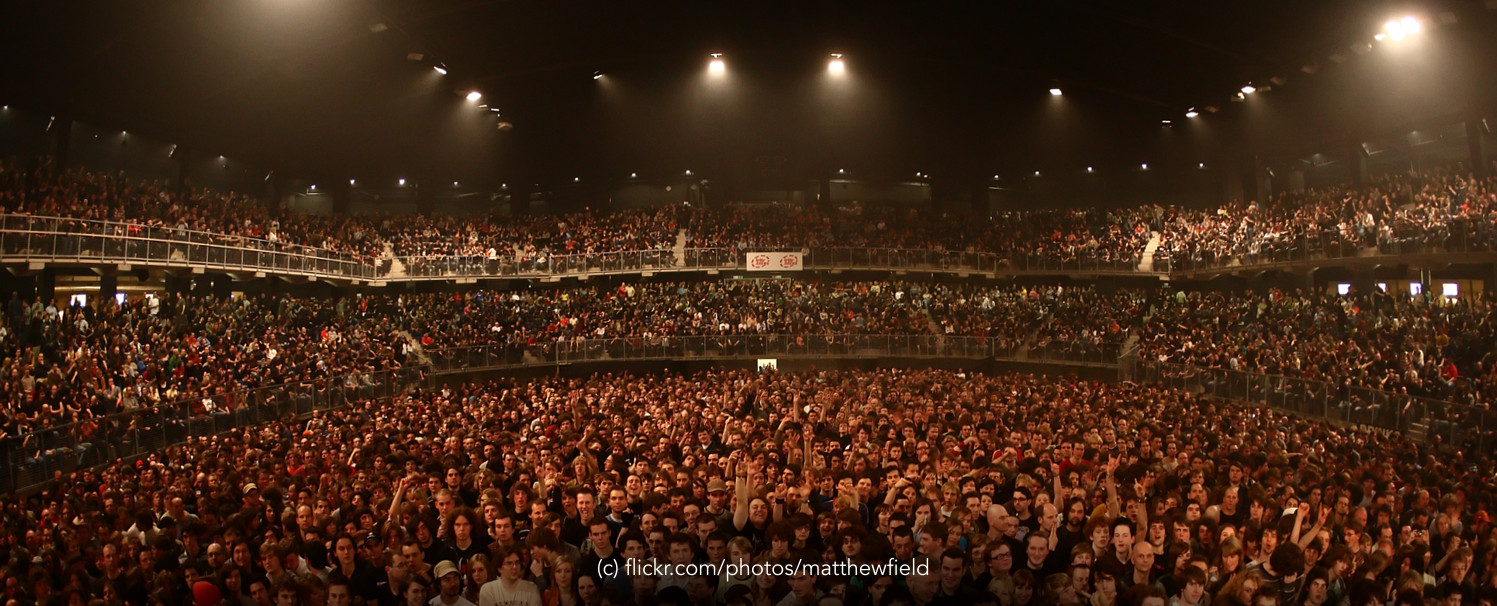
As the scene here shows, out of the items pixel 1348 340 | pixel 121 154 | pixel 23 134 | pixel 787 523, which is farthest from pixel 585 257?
pixel 787 523

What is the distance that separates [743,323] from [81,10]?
1957 centimetres

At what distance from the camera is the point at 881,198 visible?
44.5 meters

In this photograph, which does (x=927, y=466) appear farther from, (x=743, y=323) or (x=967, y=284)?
(x=967, y=284)

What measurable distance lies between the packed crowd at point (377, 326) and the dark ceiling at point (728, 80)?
6.65 metres

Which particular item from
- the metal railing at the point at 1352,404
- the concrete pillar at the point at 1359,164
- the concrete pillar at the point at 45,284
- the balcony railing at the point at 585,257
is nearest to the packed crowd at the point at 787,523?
the metal railing at the point at 1352,404

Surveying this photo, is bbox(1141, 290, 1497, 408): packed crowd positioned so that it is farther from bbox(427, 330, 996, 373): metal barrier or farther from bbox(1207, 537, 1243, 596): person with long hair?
bbox(1207, 537, 1243, 596): person with long hair

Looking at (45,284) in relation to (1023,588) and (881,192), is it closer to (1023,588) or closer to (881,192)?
(1023,588)

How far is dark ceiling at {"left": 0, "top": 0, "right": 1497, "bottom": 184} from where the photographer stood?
83.0 ft

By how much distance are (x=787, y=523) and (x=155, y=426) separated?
1647cm

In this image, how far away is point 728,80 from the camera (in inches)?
1399

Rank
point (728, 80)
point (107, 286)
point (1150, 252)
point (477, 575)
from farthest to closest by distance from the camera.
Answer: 1. point (728, 80)
2. point (1150, 252)
3. point (107, 286)
4. point (477, 575)

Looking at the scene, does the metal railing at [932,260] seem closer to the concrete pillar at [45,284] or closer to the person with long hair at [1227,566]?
the concrete pillar at [45,284]

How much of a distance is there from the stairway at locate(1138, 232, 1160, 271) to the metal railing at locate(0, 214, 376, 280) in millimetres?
27602

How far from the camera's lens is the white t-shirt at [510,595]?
6043mm
